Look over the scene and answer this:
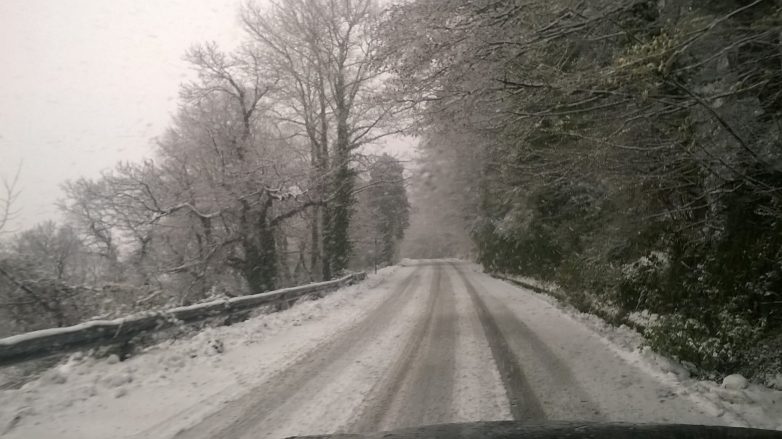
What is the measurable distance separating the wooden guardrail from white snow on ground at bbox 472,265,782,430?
255 inches

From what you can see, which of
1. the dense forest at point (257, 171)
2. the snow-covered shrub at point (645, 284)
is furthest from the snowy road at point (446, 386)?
the dense forest at point (257, 171)

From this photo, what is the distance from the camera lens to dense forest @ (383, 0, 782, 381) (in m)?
5.47

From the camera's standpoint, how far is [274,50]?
2192cm

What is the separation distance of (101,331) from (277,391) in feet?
9.56

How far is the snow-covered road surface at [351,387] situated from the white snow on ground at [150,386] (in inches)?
0.8

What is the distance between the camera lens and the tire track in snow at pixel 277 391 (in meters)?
4.68

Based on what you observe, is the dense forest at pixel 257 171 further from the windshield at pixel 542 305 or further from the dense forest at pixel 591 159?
the windshield at pixel 542 305

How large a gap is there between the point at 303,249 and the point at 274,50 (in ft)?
37.8

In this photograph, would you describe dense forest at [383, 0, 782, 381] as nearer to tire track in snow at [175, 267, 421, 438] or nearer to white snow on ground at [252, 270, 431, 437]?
white snow on ground at [252, 270, 431, 437]

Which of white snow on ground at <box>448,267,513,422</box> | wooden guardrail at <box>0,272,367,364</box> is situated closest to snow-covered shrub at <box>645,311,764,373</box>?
white snow on ground at <box>448,267,513,422</box>

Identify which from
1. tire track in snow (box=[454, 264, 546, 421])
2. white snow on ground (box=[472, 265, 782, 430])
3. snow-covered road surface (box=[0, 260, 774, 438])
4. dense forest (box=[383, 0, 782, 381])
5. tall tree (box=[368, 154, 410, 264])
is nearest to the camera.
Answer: white snow on ground (box=[472, 265, 782, 430])

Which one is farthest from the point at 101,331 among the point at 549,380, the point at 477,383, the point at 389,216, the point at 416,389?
the point at 389,216

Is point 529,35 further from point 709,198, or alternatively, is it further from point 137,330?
point 137,330

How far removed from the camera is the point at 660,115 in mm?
6418
